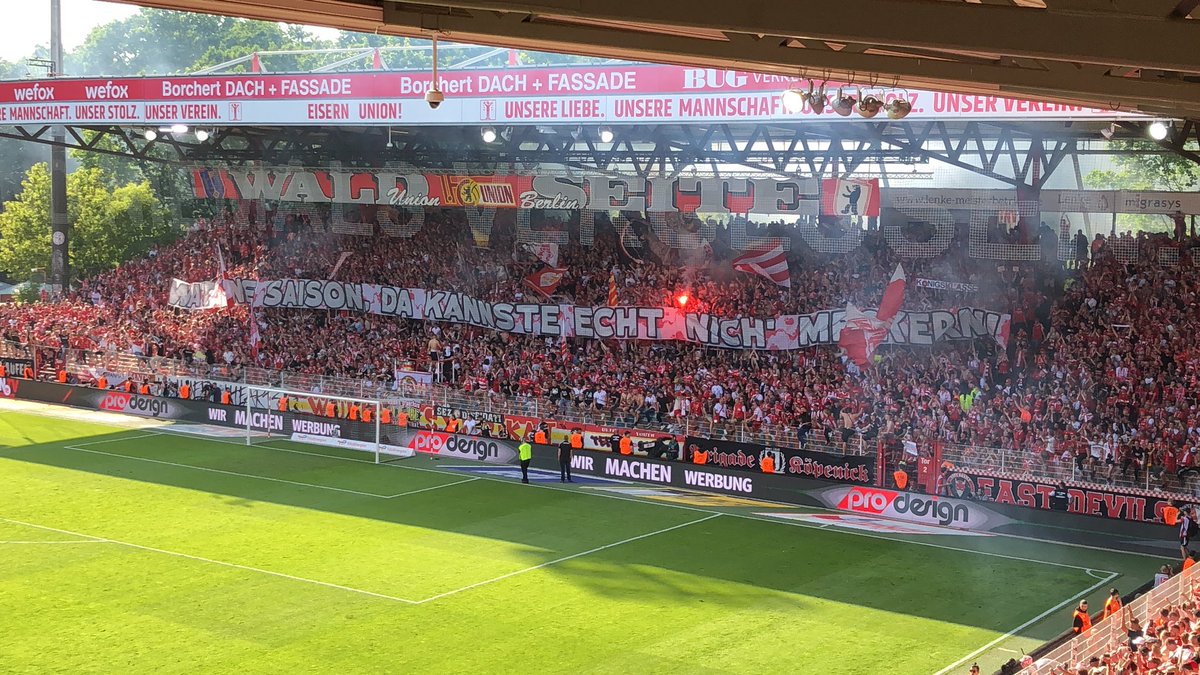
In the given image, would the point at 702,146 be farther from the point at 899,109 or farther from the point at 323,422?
the point at 899,109

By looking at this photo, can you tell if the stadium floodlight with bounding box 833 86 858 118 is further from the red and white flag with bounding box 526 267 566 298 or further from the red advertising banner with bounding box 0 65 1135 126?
the red and white flag with bounding box 526 267 566 298

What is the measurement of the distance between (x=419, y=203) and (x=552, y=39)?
27.3 meters

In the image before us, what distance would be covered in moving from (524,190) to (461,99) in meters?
3.31

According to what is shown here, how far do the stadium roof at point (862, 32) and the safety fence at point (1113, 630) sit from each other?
6172 mm

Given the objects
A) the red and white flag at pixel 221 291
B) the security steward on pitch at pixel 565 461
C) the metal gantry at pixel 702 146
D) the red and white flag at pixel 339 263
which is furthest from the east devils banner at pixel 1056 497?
the red and white flag at pixel 221 291

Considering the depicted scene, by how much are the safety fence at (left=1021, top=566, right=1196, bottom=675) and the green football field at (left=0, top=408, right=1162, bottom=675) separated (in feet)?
7.39

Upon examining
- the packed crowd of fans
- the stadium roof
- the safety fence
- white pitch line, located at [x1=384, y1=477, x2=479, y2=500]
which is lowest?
white pitch line, located at [x1=384, y1=477, x2=479, y2=500]

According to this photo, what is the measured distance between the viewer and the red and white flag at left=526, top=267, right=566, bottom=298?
1499 inches

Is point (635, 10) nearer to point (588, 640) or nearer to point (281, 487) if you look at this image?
point (588, 640)

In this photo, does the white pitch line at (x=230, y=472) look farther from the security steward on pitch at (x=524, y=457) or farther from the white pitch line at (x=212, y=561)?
the white pitch line at (x=212, y=561)

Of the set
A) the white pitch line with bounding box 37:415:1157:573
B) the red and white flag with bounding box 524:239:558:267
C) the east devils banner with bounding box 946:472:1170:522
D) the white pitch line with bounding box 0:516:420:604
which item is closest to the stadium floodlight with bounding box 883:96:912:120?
the white pitch line with bounding box 37:415:1157:573

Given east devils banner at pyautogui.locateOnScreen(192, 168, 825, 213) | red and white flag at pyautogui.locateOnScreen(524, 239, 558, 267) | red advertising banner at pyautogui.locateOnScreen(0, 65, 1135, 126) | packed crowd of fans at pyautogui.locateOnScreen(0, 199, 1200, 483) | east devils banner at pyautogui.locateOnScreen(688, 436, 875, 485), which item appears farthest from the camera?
red and white flag at pyautogui.locateOnScreen(524, 239, 558, 267)

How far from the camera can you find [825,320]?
32.8 meters

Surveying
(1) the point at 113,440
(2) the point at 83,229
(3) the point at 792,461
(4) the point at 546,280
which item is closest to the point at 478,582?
(3) the point at 792,461
